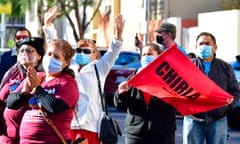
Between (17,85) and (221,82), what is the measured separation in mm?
2480

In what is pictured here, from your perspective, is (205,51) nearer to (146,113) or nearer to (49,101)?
(146,113)

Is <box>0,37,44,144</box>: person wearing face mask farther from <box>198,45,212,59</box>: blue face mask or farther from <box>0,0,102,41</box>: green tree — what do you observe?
<box>0,0,102,41</box>: green tree

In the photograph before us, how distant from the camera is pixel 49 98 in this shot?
714 cm

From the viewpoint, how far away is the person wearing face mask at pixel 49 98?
7.18 metres

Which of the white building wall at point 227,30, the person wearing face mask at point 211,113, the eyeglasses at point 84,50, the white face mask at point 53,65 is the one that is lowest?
the white building wall at point 227,30

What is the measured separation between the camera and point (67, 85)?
7.31 m

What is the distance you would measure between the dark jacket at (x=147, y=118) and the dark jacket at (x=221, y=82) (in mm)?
824

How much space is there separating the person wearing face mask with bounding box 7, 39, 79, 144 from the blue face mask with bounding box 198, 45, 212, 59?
2.23m

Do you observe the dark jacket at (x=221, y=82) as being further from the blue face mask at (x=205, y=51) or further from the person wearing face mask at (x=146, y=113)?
the person wearing face mask at (x=146, y=113)

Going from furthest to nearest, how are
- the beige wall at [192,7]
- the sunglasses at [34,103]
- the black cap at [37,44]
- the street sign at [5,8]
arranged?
1. the street sign at [5,8]
2. the beige wall at [192,7]
3. the black cap at [37,44]
4. the sunglasses at [34,103]

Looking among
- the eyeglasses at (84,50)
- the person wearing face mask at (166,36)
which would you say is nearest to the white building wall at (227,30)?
the person wearing face mask at (166,36)

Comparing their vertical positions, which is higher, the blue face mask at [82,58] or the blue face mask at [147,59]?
the blue face mask at [147,59]

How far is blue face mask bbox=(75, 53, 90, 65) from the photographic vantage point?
30.6 ft

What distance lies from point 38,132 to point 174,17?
29.6 meters
